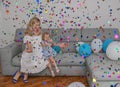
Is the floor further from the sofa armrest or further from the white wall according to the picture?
the white wall

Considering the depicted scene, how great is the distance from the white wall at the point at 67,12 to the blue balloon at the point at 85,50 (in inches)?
31.4

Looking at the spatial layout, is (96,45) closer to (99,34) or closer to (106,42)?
(106,42)

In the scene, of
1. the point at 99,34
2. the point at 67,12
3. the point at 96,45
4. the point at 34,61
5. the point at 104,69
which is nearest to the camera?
the point at 104,69

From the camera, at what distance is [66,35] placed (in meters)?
3.88

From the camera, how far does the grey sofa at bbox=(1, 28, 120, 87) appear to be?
269 centimetres

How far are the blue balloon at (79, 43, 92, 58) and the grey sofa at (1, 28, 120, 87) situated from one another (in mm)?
75

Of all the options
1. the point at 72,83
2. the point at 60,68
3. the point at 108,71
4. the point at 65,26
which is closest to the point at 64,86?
the point at 72,83

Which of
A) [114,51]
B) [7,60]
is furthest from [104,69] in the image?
[7,60]

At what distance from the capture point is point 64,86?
307 cm

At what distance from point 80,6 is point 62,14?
396 mm

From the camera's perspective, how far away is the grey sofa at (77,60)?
269 cm

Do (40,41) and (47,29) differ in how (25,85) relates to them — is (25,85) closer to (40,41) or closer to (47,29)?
(40,41)

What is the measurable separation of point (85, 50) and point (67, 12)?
1.08 m

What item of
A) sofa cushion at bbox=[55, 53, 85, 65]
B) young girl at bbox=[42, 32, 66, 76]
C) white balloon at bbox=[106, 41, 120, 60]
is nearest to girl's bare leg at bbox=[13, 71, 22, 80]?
young girl at bbox=[42, 32, 66, 76]
